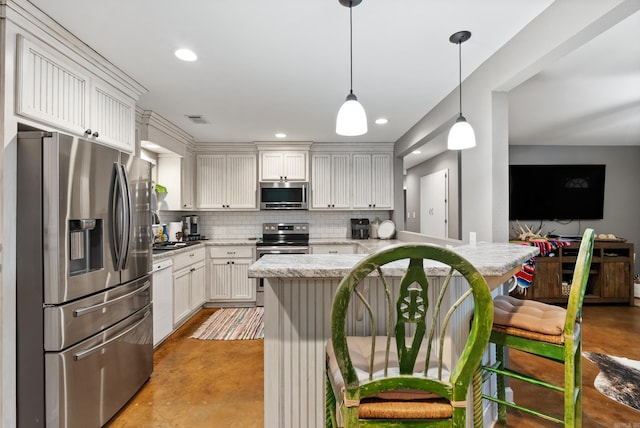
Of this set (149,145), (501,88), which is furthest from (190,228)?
(501,88)

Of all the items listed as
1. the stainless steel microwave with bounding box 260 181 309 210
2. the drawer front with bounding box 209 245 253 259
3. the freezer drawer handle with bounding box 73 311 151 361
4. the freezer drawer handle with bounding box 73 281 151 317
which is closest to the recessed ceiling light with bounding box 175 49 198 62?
the freezer drawer handle with bounding box 73 281 151 317

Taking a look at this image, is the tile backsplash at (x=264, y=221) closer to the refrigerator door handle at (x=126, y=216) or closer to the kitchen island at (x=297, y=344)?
the refrigerator door handle at (x=126, y=216)

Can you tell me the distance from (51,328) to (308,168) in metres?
3.45

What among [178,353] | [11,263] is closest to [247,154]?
[178,353]

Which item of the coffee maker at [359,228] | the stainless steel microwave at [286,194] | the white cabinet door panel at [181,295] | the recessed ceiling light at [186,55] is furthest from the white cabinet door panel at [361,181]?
the recessed ceiling light at [186,55]

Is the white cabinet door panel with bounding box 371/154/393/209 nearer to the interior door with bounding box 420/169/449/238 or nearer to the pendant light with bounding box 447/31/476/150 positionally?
the interior door with bounding box 420/169/449/238

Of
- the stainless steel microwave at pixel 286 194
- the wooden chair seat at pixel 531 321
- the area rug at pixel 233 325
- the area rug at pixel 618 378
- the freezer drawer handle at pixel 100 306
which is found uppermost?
the stainless steel microwave at pixel 286 194

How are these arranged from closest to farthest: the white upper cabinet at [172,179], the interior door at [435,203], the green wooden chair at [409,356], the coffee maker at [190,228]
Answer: the green wooden chair at [409,356], the white upper cabinet at [172,179], the coffee maker at [190,228], the interior door at [435,203]

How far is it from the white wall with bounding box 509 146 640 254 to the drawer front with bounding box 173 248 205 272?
497cm

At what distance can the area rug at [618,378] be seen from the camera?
2.12 metres

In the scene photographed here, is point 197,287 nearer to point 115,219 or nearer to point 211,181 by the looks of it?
point 211,181

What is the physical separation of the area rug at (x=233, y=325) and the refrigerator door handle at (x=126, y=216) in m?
1.62

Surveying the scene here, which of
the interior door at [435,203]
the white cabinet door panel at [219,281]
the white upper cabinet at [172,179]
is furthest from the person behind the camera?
the interior door at [435,203]

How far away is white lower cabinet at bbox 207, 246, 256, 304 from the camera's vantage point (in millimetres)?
4281
